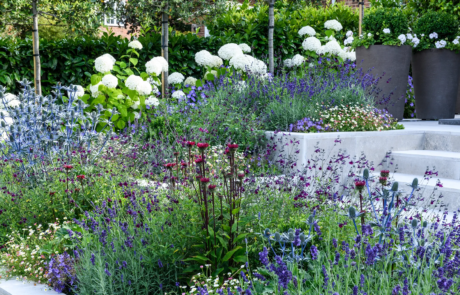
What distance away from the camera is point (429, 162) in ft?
17.4

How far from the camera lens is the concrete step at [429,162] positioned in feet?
16.6

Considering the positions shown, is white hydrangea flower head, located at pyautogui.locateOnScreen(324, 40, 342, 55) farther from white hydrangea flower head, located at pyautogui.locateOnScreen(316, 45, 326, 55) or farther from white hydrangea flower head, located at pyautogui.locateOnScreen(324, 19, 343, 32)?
white hydrangea flower head, located at pyautogui.locateOnScreen(324, 19, 343, 32)

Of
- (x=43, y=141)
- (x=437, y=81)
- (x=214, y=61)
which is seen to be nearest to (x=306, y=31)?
(x=214, y=61)

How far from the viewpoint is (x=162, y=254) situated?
2.73 m

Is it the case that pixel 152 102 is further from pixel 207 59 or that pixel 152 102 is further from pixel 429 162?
pixel 429 162

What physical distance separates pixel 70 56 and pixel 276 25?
13.7ft

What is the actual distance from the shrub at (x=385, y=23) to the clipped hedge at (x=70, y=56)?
133 inches

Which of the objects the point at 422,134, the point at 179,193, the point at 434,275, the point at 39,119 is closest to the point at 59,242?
the point at 179,193

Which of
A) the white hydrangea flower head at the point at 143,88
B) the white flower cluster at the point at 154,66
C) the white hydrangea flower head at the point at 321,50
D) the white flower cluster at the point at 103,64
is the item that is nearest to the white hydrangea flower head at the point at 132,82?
the white hydrangea flower head at the point at 143,88

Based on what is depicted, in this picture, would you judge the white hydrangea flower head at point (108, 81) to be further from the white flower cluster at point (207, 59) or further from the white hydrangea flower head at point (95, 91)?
the white flower cluster at point (207, 59)

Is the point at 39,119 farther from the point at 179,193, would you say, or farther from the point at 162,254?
the point at 162,254

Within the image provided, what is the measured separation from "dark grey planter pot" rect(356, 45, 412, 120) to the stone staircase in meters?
1.73

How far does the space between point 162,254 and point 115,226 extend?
519 mm

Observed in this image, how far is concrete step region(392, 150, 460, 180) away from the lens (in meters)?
A: 5.07
